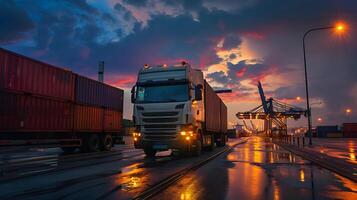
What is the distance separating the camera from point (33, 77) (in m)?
16.9

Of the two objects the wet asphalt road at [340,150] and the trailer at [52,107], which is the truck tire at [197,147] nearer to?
the wet asphalt road at [340,150]

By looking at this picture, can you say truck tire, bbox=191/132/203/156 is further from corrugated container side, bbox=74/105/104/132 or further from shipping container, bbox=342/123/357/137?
shipping container, bbox=342/123/357/137

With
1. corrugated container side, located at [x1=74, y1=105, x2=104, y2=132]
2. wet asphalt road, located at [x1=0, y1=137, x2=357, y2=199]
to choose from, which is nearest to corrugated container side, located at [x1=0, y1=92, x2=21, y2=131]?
wet asphalt road, located at [x1=0, y1=137, x2=357, y2=199]

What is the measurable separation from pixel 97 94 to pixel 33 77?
675 cm

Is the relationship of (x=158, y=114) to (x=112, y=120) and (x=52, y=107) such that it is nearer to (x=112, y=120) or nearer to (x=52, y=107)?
(x=52, y=107)

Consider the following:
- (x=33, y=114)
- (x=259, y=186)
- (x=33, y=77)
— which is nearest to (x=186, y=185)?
(x=259, y=186)

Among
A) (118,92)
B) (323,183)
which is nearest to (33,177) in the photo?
(323,183)

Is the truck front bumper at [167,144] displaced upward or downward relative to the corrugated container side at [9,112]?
downward

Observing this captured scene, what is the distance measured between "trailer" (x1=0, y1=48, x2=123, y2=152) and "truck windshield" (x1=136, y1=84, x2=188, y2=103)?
5.03 meters

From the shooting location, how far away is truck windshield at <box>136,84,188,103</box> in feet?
52.9

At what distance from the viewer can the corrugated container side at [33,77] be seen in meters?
15.2

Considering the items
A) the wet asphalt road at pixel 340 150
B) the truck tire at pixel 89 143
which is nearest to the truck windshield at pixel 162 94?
the truck tire at pixel 89 143

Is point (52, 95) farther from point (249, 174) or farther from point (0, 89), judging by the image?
point (249, 174)

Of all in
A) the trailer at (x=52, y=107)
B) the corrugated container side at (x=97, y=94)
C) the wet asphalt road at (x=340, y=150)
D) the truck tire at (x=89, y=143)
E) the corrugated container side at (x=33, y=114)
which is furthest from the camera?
the truck tire at (x=89, y=143)
